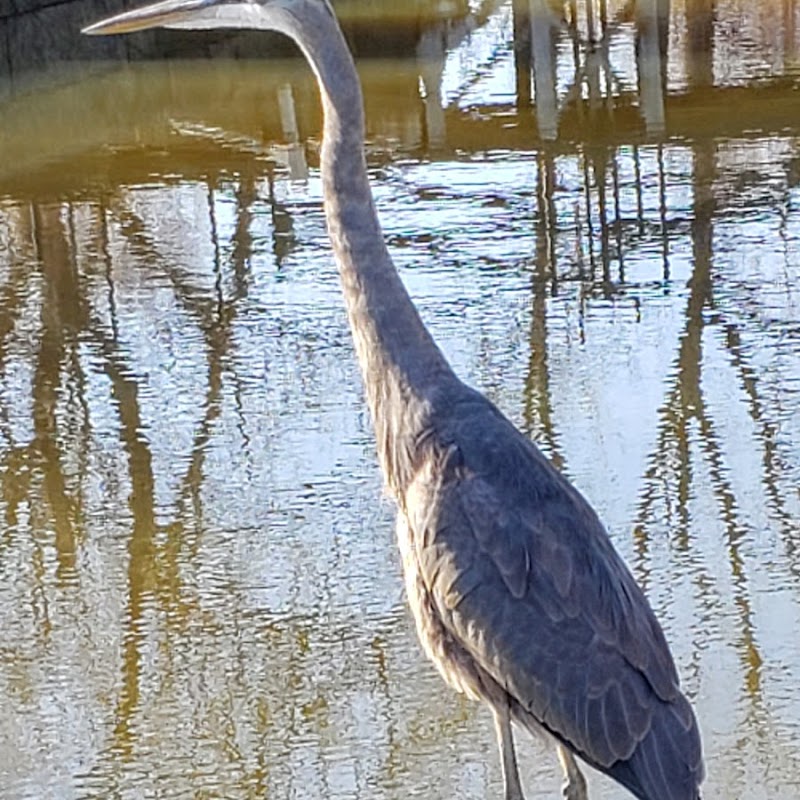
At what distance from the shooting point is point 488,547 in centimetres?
382

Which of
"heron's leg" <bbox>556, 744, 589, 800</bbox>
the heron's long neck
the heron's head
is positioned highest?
the heron's head

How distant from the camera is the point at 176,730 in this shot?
486 cm

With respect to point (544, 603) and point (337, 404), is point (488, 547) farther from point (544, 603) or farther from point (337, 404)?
point (337, 404)

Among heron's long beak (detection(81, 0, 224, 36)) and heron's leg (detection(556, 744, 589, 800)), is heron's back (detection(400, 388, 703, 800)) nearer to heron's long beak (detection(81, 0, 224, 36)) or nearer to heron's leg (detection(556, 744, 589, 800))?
heron's leg (detection(556, 744, 589, 800))

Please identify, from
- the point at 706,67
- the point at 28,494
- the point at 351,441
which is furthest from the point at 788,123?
the point at 28,494

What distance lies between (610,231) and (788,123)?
2.31m

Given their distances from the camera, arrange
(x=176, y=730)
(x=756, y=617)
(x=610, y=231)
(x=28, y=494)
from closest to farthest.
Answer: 1. (x=176, y=730)
2. (x=756, y=617)
3. (x=28, y=494)
4. (x=610, y=231)

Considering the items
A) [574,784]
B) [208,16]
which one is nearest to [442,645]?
[574,784]

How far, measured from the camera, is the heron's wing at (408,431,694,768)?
371cm

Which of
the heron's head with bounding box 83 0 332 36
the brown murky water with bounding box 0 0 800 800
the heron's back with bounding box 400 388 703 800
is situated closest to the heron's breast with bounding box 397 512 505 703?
the heron's back with bounding box 400 388 703 800

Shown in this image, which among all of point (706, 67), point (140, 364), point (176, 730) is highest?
point (706, 67)

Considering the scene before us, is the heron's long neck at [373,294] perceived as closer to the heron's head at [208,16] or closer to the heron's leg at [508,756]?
the heron's head at [208,16]

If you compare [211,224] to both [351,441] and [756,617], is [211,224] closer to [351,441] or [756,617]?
[351,441]

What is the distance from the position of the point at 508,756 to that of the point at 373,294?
1.04 meters
